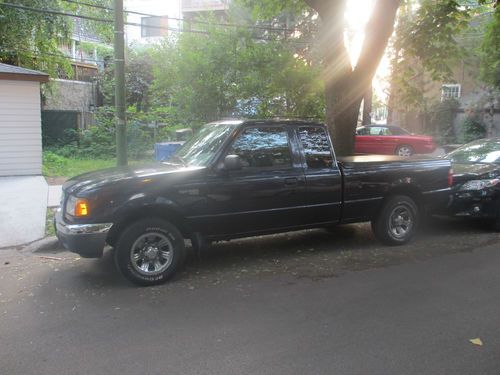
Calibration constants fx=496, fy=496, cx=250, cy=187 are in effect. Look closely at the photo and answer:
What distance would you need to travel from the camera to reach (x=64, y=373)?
3553 mm

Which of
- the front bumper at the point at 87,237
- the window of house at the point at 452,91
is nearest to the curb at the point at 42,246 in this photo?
the front bumper at the point at 87,237

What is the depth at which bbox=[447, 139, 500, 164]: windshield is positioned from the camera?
8.79m

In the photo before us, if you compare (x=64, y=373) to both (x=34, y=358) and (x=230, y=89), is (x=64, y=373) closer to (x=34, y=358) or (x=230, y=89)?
(x=34, y=358)

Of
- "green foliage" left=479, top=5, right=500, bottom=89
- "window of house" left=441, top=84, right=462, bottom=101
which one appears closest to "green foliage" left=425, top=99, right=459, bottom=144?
"window of house" left=441, top=84, right=462, bottom=101

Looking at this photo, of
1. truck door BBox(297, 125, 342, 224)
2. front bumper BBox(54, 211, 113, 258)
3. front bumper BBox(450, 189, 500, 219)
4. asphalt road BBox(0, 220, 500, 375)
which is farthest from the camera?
front bumper BBox(450, 189, 500, 219)

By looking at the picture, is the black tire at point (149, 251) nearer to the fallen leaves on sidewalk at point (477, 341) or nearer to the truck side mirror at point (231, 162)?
the truck side mirror at point (231, 162)

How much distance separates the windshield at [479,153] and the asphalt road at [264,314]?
7.78ft

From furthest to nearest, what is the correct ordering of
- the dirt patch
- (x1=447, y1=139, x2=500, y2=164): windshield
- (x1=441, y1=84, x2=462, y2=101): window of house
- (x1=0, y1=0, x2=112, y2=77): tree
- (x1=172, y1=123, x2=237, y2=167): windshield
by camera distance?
(x1=441, y1=84, x2=462, y2=101): window of house → (x1=0, y1=0, x2=112, y2=77): tree → the dirt patch → (x1=447, y1=139, x2=500, y2=164): windshield → (x1=172, y1=123, x2=237, y2=167): windshield

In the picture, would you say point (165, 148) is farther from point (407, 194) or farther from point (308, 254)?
point (407, 194)

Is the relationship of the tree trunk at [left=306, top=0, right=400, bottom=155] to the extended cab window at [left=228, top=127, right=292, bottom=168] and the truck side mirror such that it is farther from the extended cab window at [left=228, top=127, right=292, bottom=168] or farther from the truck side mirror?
the truck side mirror

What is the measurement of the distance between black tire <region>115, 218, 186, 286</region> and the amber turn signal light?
443 millimetres

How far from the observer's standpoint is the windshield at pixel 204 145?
5.94 m

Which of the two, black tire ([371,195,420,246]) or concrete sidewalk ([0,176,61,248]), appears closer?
black tire ([371,195,420,246])

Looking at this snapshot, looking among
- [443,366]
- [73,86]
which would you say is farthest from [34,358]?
[73,86]
